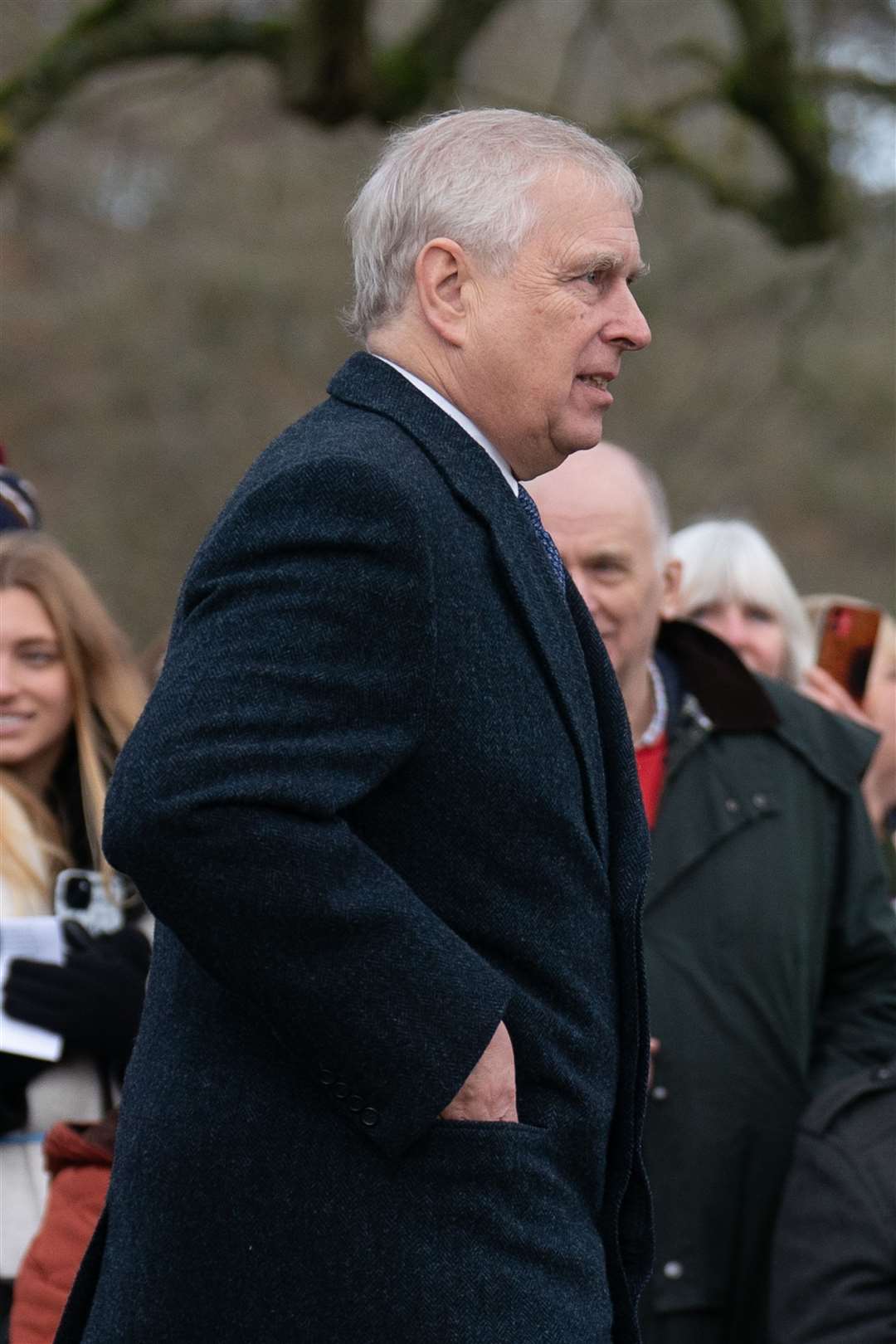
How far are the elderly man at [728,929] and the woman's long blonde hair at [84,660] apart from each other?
925 millimetres

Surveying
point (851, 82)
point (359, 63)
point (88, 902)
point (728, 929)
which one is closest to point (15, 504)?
point (88, 902)

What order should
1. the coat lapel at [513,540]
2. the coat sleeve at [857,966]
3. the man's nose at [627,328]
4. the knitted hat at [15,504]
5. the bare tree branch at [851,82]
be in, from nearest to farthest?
1. the coat lapel at [513,540]
2. the man's nose at [627,328]
3. the coat sleeve at [857,966]
4. the knitted hat at [15,504]
5. the bare tree branch at [851,82]

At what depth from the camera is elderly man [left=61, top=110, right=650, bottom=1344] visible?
1608 millimetres

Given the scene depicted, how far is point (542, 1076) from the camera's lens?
176 cm

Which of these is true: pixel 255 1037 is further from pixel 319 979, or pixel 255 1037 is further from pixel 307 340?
pixel 307 340

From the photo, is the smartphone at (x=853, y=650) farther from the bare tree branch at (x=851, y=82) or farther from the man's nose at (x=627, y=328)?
the bare tree branch at (x=851, y=82)

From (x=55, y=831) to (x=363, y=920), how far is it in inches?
72.5

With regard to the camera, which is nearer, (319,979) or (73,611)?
(319,979)

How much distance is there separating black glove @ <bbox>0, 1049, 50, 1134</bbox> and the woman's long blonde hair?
0.48 metres

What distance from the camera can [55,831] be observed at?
131 inches

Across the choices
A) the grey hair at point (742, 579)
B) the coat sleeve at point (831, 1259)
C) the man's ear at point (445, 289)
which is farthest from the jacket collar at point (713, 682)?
the man's ear at point (445, 289)

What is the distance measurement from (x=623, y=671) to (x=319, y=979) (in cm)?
155

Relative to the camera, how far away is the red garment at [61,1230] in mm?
2578

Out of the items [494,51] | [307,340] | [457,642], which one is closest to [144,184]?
[307,340]
